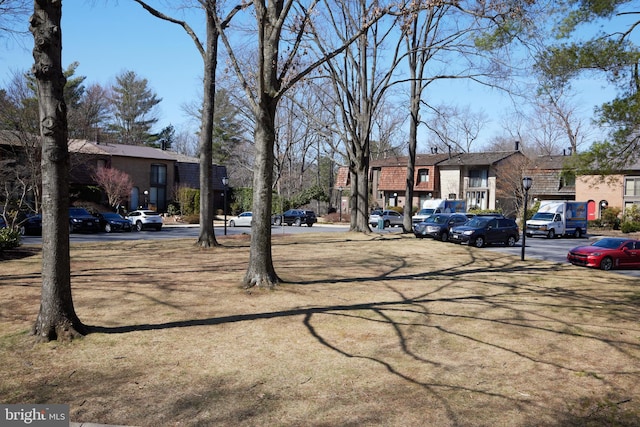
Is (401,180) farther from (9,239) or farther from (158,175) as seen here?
(9,239)

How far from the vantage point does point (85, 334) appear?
711 cm

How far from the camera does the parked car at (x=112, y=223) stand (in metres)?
33.5

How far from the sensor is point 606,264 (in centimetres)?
1864

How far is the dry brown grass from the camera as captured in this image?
16.6 feet

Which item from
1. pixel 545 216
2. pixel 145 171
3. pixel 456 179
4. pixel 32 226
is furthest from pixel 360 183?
pixel 456 179

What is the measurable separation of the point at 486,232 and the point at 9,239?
A: 21.0 meters

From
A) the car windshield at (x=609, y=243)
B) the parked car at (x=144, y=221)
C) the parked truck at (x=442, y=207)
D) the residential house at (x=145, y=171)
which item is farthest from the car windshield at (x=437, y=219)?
the residential house at (x=145, y=171)

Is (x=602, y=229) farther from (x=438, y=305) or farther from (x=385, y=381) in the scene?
(x=385, y=381)

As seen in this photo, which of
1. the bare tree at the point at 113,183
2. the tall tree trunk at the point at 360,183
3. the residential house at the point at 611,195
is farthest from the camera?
the residential house at the point at 611,195

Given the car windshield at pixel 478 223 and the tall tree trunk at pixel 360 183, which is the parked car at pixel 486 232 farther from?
the tall tree trunk at pixel 360 183

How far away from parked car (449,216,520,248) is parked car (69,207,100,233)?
872 inches

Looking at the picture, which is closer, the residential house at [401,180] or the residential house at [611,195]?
the residential house at [611,195]

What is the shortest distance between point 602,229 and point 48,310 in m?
45.8

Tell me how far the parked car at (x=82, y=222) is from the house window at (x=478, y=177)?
39698mm
